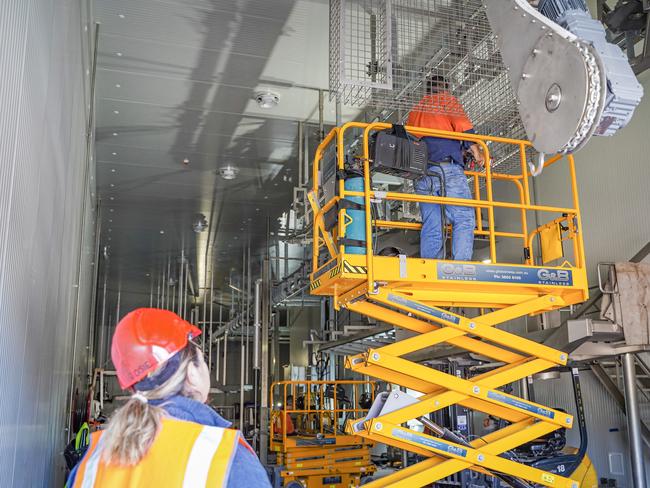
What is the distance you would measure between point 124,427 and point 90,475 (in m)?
0.21

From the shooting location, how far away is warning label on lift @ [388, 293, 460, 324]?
6.10 metres

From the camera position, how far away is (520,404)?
6.45 meters

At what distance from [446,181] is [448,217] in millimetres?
372

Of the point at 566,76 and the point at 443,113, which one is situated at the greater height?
the point at 443,113

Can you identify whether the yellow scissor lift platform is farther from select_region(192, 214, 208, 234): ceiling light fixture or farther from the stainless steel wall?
select_region(192, 214, 208, 234): ceiling light fixture

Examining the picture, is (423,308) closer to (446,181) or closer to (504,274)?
(504,274)

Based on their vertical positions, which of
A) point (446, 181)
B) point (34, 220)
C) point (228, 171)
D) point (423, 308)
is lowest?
point (423, 308)

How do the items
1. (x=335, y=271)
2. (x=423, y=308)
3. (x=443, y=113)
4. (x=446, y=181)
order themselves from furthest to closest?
(x=443, y=113), (x=446, y=181), (x=423, y=308), (x=335, y=271)

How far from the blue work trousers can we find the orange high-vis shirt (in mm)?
456

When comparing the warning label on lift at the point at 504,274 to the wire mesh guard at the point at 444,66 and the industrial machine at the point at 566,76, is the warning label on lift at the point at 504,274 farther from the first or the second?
the industrial machine at the point at 566,76

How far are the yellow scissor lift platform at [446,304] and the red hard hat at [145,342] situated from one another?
3.71 meters

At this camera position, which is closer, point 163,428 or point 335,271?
point 163,428

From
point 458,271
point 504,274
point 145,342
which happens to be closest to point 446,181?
point 458,271

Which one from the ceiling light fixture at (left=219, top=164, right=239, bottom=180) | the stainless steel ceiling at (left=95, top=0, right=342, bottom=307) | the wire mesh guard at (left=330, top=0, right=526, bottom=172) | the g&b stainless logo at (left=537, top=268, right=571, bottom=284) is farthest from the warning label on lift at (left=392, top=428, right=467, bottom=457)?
the ceiling light fixture at (left=219, top=164, right=239, bottom=180)
